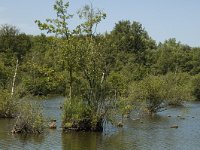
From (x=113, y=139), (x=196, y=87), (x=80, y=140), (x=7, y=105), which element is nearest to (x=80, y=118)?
(x=80, y=140)

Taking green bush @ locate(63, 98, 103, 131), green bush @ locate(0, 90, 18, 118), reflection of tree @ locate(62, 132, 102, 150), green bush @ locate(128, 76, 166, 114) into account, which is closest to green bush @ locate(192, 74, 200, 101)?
green bush @ locate(128, 76, 166, 114)

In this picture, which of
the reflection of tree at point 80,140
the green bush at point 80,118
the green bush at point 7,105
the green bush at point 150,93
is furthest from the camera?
the green bush at point 150,93

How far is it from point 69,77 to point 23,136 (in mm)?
8056

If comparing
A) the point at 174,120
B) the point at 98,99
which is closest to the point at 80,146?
the point at 98,99

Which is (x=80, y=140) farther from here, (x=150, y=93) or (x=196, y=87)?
(x=196, y=87)

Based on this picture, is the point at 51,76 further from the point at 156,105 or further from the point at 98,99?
the point at 156,105

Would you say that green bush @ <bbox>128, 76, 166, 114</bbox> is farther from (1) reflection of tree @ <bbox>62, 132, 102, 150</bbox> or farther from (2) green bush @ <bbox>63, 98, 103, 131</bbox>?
(1) reflection of tree @ <bbox>62, 132, 102, 150</bbox>

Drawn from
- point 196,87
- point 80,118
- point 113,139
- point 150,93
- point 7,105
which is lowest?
point 113,139

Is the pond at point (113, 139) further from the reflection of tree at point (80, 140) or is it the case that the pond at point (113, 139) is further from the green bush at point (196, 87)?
the green bush at point (196, 87)

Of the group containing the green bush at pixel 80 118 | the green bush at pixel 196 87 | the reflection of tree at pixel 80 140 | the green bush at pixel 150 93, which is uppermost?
the green bush at pixel 196 87

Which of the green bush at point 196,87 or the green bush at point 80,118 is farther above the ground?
the green bush at point 196,87

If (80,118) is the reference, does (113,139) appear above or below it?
below

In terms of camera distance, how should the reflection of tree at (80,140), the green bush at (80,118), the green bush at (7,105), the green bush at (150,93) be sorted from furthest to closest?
the green bush at (150,93) < the green bush at (7,105) < the green bush at (80,118) < the reflection of tree at (80,140)

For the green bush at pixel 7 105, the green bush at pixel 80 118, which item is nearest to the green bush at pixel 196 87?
the green bush at pixel 7 105
